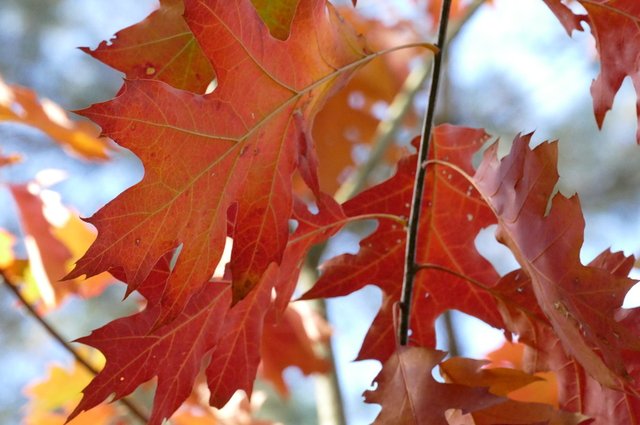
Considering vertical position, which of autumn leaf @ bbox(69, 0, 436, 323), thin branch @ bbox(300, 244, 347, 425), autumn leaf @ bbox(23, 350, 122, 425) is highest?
autumn leaf @ bbox(23, 350, 122, 425)

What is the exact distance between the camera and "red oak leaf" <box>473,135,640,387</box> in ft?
1.90

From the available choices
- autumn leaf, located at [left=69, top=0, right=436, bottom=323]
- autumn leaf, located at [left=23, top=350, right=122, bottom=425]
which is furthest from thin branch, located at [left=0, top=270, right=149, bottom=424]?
autumn leaf, located at [left=23, top=350, right=122, bottom=425]

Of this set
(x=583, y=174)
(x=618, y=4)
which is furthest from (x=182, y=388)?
(x=583, y=174)

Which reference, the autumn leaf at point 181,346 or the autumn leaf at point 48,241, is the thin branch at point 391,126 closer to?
the autumn leaf at point 48,241

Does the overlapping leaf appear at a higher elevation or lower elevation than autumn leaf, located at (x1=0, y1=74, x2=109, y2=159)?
lower

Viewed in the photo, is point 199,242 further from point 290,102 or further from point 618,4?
point 618,4

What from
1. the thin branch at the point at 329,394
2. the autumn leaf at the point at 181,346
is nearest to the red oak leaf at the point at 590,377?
the autumn leaf at the point at 181,346

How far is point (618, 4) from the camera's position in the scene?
70 centimetres

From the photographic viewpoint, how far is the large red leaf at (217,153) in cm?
59

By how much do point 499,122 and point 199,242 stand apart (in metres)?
2.77

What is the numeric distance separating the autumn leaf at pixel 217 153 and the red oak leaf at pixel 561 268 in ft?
0.49

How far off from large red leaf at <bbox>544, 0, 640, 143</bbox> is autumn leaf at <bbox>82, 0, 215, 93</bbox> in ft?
0.93

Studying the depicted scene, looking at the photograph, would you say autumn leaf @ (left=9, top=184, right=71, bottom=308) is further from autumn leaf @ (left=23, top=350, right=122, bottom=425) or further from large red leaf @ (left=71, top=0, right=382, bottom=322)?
large red leaf @ (left=71, top=0, right=382, bottom=322)

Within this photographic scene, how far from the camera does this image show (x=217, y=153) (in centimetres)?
62
